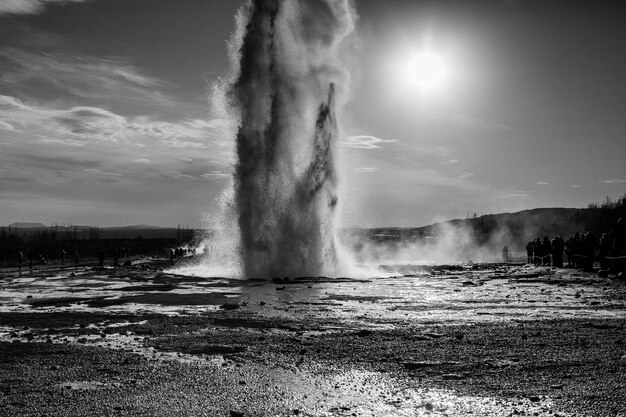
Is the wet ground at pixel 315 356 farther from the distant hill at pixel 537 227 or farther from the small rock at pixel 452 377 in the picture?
the distant hill at pixel 537 227

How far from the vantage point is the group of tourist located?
96.3ft

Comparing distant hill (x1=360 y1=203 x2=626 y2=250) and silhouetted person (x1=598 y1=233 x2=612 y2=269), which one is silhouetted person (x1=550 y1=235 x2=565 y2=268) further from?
distant hill (x1=360 y1=203 x2=626 y2=250)

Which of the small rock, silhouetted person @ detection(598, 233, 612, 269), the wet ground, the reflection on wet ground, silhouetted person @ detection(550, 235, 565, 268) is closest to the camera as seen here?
the wet ground

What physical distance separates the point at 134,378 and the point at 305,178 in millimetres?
28027

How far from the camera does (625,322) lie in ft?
47.4

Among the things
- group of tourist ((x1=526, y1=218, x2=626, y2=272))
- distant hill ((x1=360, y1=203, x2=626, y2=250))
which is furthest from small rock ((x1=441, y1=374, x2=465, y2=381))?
distant hill ((x1=360, y1=203, x2=626, y2=250))

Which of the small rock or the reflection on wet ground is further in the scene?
the reflection on wet ground

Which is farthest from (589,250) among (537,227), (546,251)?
(537,227)

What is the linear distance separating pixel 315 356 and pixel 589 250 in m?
31.8

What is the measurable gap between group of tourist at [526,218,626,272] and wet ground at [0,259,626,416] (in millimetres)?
10222

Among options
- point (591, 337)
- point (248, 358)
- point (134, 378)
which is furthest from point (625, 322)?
point (134, 378)

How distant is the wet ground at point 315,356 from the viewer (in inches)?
293

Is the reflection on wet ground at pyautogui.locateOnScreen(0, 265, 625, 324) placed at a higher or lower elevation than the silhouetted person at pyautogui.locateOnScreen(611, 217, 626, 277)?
lower

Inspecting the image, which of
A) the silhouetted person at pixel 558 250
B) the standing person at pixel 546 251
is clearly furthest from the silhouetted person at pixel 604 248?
the standing person at pixel 546 251
